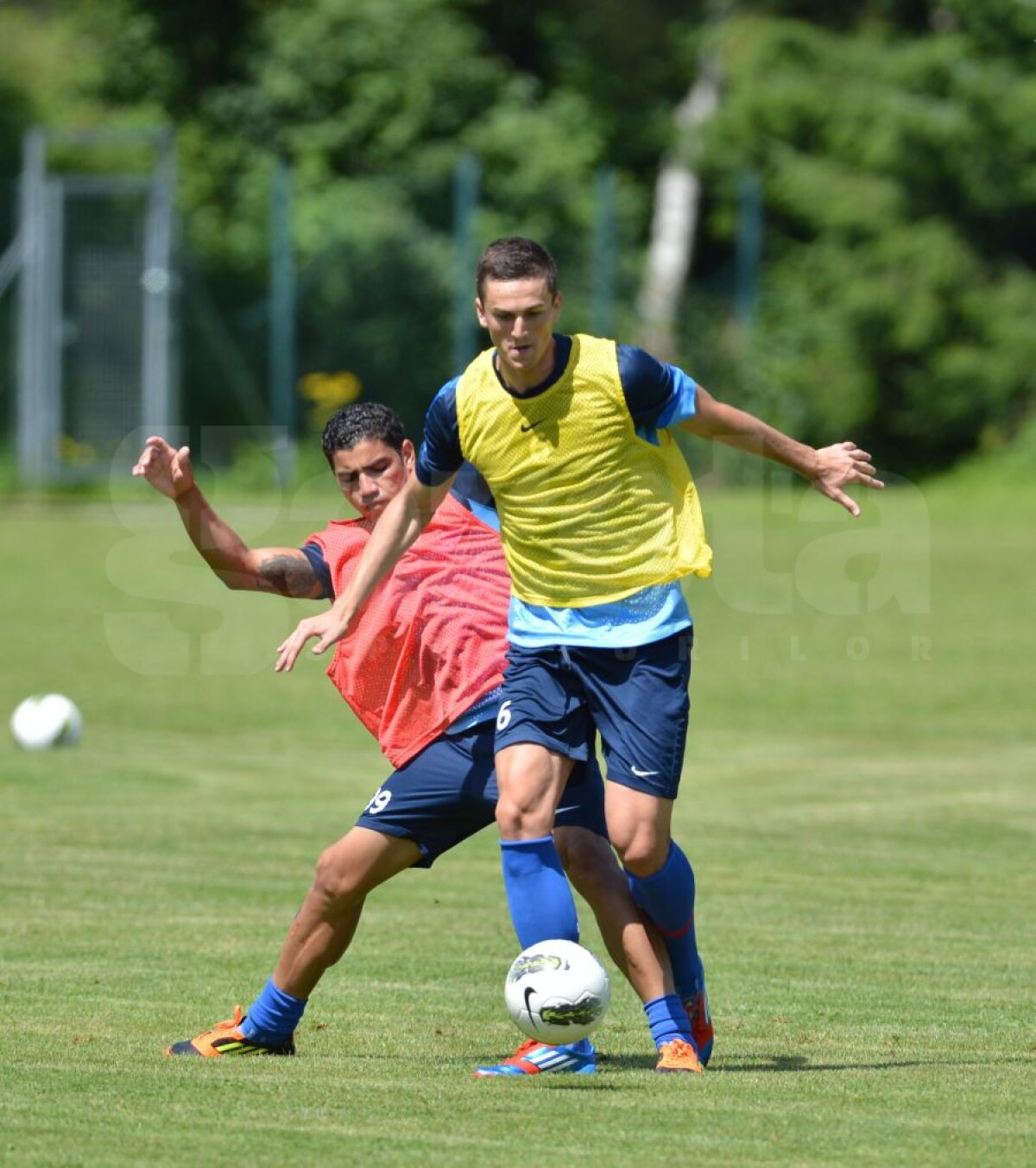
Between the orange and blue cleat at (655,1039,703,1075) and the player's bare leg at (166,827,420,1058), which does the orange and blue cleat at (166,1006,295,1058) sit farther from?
the orange and blue cleat at (655,1039,703,1075)

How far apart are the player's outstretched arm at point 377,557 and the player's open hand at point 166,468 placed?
0.65 metres

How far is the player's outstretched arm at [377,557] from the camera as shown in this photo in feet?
19.8

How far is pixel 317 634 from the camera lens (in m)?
6.09

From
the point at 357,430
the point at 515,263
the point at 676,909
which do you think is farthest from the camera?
the point at 357,430

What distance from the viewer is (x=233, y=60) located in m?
43.2

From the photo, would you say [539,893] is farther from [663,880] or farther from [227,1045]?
[227,1045]

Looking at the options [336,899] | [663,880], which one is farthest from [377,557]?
[663,880]

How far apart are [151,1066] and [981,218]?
35.4 m

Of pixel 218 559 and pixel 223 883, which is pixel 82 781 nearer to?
pixel 223 883

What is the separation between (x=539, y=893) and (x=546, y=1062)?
465 millimetres

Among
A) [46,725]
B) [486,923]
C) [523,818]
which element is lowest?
[46,725]

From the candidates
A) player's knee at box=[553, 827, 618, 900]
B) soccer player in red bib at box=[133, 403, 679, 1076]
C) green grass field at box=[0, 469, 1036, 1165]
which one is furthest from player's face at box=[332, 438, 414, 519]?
green grass field at box=[0, 469, 1036, 1165]

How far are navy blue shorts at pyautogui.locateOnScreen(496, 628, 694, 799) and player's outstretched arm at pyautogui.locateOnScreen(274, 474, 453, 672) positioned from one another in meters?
0.49

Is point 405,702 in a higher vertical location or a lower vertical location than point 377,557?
lower
